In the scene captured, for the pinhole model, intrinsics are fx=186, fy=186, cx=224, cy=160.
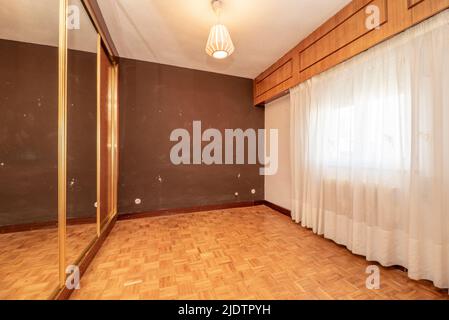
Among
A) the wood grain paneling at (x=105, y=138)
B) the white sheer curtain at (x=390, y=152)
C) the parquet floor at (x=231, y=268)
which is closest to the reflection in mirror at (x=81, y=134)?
the wood grain paneling at (x=105, y=138)

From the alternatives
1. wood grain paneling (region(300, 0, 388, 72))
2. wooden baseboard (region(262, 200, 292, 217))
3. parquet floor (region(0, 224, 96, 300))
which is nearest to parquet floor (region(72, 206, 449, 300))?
parquet floor (region(0, 224, 96, 300))

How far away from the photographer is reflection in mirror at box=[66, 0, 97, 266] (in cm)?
176

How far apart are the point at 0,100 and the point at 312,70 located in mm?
3738

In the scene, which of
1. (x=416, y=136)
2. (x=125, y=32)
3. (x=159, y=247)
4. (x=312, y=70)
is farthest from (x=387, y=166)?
(x=125, y=32)

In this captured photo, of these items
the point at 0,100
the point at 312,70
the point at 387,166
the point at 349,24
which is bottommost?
the point at 387,166

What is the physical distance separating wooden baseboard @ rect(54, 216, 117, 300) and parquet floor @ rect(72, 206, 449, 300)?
5cm

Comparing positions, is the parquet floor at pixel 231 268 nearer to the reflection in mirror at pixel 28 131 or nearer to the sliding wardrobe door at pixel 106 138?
the sliding wardrobe door at pixel 106 138

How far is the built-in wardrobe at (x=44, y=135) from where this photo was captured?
1869mm

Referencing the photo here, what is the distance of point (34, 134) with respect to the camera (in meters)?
2.30

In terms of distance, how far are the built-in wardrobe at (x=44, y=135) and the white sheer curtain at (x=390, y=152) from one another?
2.79 meters

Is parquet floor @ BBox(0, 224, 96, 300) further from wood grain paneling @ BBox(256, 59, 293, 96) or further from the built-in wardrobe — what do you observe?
wood grain paneling @ BBox(256, 59, 293, 96)

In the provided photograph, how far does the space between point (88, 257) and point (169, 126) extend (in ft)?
7.74
